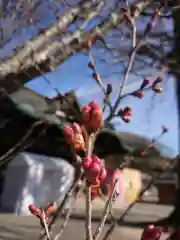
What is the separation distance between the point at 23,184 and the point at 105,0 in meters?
4.68

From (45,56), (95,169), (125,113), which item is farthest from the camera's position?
(45,56)

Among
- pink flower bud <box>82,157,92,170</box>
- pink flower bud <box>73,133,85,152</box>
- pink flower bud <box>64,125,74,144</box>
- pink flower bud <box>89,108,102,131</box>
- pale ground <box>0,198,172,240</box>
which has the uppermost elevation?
pink flower bud <box>89,108,102,131</box>

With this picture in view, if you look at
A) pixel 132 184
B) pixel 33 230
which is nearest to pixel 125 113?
pixel 33 230

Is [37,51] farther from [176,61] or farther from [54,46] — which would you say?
[176,61]

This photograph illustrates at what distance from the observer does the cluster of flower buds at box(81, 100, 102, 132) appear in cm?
91

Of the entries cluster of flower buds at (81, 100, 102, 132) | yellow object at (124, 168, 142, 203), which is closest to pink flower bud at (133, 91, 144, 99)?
cluster of flower buds at (81, 100, 102, 132)

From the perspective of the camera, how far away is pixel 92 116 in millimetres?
911

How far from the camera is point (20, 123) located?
26.7 ft

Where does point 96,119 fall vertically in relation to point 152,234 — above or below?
above

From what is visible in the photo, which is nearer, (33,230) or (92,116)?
(92,116)

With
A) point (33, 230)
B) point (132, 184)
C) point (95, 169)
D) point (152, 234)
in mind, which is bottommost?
point (132, 184)

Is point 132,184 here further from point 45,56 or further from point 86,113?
point 86,113

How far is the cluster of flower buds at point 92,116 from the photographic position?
908 millimetres

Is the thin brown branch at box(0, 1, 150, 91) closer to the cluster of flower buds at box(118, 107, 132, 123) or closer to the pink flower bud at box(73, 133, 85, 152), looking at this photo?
the cluster of flower buds at box(118, 107, 132, 123)
